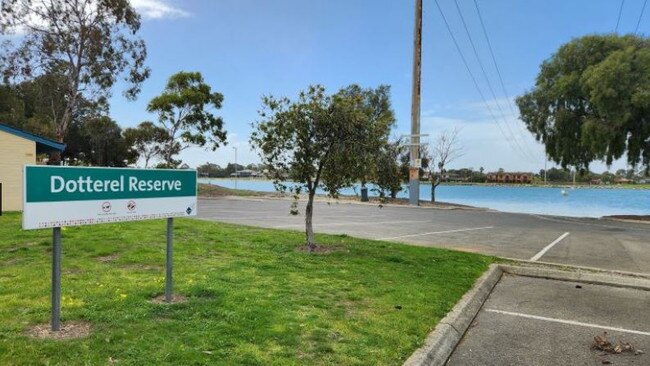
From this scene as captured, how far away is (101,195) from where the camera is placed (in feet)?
14.5

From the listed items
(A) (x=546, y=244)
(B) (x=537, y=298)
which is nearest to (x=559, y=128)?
(A) (x=546, y=244)

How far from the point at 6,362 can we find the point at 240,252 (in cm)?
572

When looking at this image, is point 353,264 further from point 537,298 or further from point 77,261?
point 77,261

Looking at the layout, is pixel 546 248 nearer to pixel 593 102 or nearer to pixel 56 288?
pixel 56 288

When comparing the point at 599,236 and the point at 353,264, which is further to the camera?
the point at 599,236

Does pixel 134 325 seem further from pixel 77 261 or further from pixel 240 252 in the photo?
pixel 240 252

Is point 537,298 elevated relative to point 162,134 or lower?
lower

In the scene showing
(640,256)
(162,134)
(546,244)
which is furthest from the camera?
(162,134)

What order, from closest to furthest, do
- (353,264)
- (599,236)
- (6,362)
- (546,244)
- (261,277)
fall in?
1. (6,362)
2. (261,277)
3. (353,264)
4. (546,244)
5. (599,236)

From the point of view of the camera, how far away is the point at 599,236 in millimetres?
17031

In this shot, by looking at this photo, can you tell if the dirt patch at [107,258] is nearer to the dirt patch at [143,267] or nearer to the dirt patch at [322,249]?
the dirt patch at [143,267]

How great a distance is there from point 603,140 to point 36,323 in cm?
3066

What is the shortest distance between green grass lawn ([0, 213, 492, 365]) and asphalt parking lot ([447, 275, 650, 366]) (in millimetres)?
518

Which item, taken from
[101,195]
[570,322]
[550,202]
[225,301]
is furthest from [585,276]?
[550,202]
